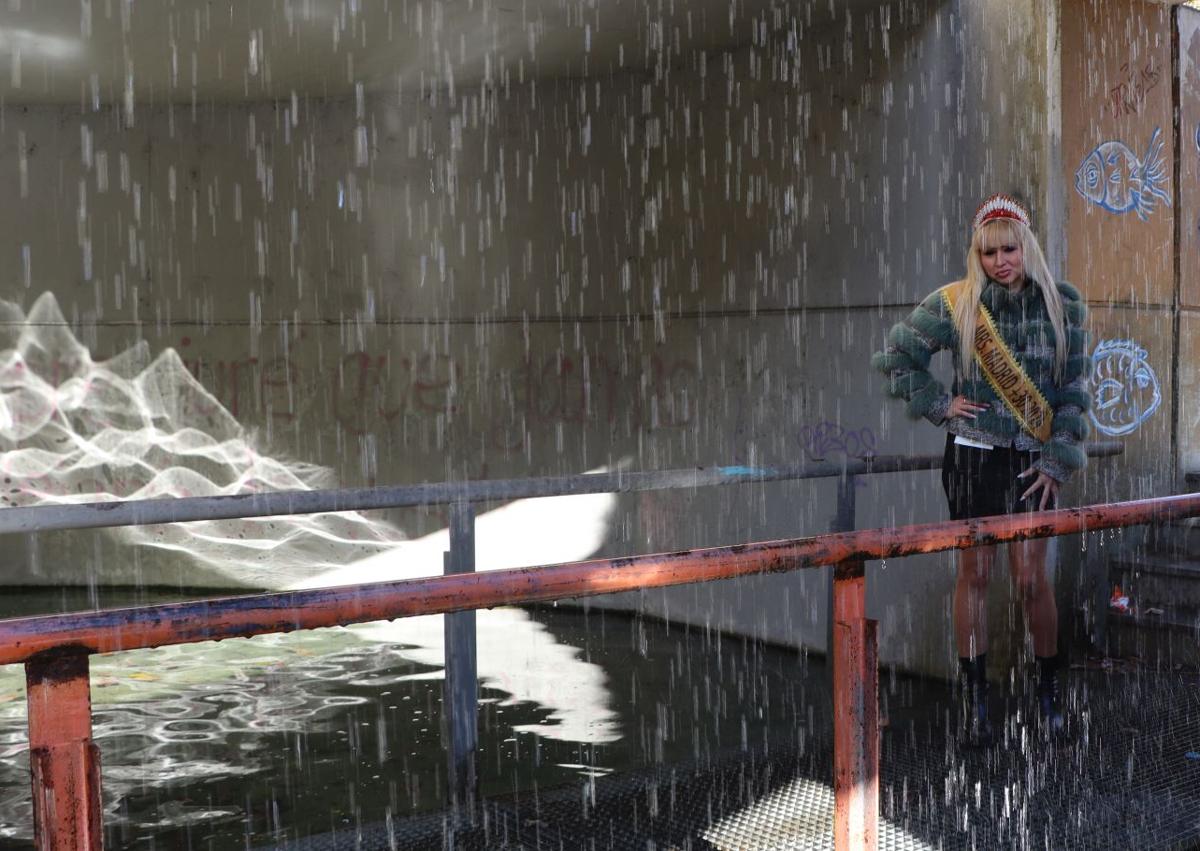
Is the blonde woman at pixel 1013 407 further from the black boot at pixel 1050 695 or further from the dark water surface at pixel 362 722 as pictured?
the dark water surface at pixel 362 722

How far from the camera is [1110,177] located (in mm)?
4926

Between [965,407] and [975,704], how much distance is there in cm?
88

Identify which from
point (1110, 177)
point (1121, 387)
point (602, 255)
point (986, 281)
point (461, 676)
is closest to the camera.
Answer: point (461, 676)

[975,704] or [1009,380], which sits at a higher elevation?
[1009,380]

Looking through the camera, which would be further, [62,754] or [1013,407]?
[1013,407]

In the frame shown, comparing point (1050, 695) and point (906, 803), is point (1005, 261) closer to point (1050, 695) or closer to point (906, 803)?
point (1050, 695)

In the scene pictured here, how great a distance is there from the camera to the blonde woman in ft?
10.8

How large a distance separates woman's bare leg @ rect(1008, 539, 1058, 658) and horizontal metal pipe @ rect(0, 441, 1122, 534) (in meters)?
0.63

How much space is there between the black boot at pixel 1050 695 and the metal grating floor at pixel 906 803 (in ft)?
0.18

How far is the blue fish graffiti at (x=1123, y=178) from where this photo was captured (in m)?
4.86

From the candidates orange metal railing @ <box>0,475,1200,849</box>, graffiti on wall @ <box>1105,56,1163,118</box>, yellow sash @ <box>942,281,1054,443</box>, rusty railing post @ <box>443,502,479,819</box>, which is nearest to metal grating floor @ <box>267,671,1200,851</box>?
rusty railing post @ <box>443,502,479,819</box>

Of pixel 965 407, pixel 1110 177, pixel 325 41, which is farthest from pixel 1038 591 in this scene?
pixel 325 41

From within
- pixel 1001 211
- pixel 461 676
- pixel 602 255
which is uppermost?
pixel 602 255

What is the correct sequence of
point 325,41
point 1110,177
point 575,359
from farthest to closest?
point 575,359
point 325,41
point 1110,177
